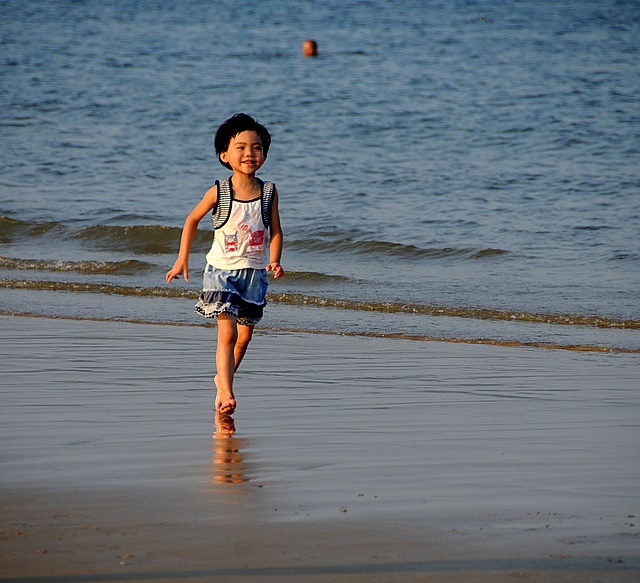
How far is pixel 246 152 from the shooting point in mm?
5016

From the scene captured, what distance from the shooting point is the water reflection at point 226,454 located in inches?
143

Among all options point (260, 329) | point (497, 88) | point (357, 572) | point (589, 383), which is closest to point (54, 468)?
point (357, 572)

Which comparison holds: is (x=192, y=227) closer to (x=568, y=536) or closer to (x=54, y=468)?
(x=54, y=468)

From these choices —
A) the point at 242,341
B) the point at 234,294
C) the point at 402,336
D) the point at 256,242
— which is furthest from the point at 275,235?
the point at 402,336

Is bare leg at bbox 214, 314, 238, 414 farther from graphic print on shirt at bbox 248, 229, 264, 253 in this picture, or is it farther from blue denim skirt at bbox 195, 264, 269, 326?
graphic print on shirt at bbox 248, 229, 264, 253

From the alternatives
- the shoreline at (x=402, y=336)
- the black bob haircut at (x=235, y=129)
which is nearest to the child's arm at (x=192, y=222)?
the black bob haircut at (x=235, y=129)

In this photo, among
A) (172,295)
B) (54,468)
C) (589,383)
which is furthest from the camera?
(172,295)

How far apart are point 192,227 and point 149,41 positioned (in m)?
33.5

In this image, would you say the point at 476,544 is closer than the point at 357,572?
No

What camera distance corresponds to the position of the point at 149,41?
37.0m

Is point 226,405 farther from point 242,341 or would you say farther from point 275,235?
point 275,235

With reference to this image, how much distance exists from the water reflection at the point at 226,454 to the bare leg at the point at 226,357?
0.14 meters

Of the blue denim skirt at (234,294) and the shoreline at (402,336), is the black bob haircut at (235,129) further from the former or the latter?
the shoreline at (402,336)

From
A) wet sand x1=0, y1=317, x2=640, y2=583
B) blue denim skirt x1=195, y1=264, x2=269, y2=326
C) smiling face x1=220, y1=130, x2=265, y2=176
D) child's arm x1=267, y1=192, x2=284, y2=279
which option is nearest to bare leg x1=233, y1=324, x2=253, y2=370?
blue denim skirt x1=195, y1=264, x2=269, y2=326
